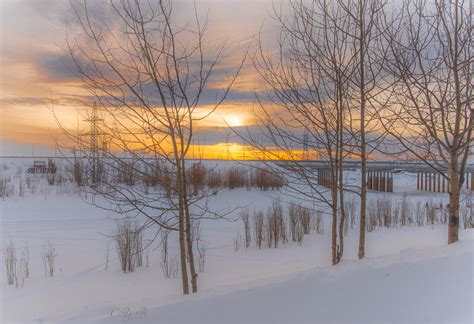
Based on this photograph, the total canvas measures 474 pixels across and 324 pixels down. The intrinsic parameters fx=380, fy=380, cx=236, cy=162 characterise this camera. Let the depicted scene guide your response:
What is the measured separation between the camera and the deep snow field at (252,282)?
8.25 ft

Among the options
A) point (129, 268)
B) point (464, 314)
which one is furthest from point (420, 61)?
point (129, 268)

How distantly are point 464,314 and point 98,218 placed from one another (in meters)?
10.4

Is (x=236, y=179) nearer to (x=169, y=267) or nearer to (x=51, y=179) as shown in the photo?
(x=51, y=179)

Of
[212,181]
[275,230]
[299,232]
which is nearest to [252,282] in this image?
[275,230]

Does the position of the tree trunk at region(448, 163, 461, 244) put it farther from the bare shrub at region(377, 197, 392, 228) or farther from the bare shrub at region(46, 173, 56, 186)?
the bare shrub at region(46, 173, 56, 186)

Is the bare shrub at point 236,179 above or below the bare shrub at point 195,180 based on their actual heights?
below

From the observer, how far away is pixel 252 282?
3.32 m

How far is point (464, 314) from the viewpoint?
2.41 metres

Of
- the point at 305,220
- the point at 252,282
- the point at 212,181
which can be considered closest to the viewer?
the point at 252,282

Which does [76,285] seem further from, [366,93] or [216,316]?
[366,93]

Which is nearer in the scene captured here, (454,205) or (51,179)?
(454,205)

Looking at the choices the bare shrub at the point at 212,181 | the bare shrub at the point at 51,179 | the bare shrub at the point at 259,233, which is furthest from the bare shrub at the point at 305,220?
the bare shrub at the point at 51,179

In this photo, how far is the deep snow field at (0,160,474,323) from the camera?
8.25ft

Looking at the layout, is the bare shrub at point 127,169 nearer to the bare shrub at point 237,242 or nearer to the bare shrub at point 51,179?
the bare shrub at point 237,242
